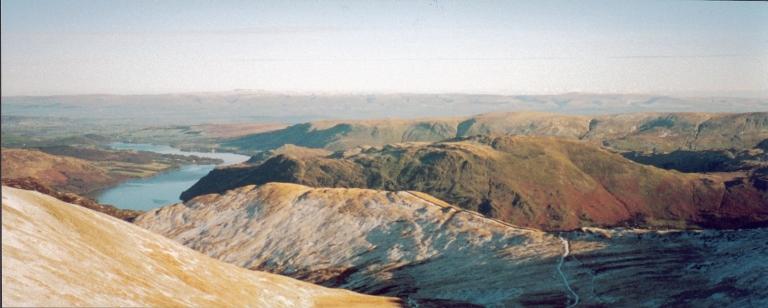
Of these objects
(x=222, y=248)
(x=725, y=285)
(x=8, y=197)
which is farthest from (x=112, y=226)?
(x=725, y=285)

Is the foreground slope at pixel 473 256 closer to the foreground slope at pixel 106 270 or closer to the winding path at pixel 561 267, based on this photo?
the winding path at pixel 561 267

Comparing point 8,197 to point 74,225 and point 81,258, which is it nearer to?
point 74,225

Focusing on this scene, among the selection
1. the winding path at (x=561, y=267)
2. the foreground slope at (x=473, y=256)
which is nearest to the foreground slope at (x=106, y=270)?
the foreground slope at (x=473, y=256)

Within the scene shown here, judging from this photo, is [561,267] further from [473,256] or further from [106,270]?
[106,270]

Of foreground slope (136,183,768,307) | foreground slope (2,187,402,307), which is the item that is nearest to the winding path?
foreground slope (136,183,768,307)

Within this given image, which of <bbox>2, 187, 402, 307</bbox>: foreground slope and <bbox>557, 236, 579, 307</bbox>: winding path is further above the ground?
<bbox>2, 187, 402, 307</bbox>: foreground slope

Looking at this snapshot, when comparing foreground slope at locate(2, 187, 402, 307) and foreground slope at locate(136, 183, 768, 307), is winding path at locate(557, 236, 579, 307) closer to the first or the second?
foreground slope at locate(136, 183, 768, 307)
